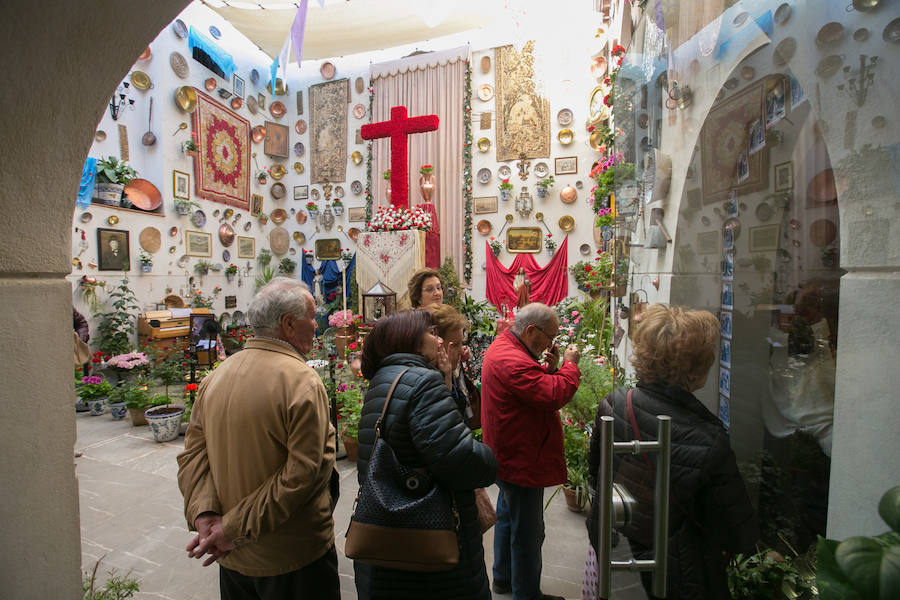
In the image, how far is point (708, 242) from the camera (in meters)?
0.83

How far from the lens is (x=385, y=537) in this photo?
1.34 meters

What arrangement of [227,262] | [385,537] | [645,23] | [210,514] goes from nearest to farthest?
[645,23]
[385,537]
[210,514]
[227,262]

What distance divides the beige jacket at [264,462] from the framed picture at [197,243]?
343 inches

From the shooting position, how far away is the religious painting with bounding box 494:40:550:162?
9.97 metres

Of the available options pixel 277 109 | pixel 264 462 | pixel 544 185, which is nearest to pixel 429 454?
pixel 264 462

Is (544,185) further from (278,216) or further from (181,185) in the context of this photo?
(181,185)

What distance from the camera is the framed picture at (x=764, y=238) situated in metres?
0.74

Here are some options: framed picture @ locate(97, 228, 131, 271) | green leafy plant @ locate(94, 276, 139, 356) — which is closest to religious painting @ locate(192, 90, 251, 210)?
framed picture @ locate(97, 228, 131, 271)

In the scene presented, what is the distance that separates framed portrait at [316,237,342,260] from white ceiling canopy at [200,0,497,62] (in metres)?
4.48

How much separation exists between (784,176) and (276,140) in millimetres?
12665

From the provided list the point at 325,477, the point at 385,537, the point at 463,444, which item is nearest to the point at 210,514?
the point at 325,477

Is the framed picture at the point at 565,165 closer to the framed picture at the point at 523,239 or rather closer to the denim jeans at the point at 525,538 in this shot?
the framed picture at the point at 523,239

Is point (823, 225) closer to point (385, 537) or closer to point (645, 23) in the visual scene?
point (645, 23)

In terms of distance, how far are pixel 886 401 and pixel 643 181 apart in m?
0.71
